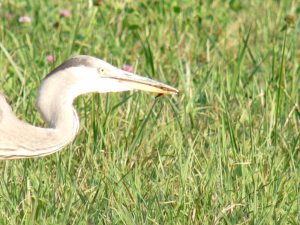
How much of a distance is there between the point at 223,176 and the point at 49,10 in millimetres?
3206

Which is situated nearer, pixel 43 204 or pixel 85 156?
pixel 43 204

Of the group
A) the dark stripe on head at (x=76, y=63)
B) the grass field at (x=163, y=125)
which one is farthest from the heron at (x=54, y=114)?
the grass field at (x=163, y=125)

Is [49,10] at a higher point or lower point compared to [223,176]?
higher

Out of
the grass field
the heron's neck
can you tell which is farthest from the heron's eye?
the grass field

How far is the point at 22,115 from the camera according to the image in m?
4.03

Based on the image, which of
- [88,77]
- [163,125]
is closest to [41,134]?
[88,77]

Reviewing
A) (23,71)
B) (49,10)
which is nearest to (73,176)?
(23,71)

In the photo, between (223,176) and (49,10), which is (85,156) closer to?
(223,176)

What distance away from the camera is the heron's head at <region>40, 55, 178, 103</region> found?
328 centimetres

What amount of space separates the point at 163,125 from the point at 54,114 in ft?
3.42

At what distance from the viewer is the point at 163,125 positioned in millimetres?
4031

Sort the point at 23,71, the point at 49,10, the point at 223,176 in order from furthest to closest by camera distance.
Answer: the point at 49,10
the point at 23,71
the point at 223,176

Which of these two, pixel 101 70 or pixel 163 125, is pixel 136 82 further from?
pixel 163 125

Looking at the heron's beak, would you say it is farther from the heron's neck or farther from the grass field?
the heron's neck
